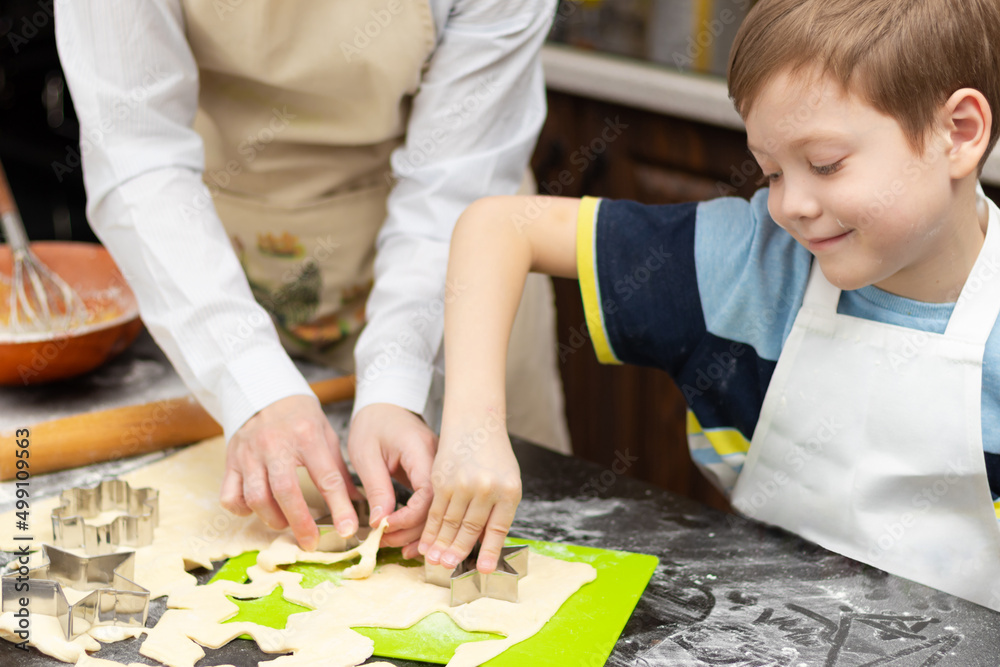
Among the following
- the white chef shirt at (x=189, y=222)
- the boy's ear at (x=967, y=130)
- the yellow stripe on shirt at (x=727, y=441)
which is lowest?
the yellow stripe on shirt at (x=727, y=441)

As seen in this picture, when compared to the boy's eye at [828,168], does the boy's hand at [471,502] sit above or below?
below

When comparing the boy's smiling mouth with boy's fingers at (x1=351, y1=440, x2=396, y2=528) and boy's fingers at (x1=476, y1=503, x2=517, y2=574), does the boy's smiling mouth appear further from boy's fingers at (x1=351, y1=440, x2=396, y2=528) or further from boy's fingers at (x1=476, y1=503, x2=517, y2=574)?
boy's fingers at (x1=351, y1=440, x2=396, y2=528)

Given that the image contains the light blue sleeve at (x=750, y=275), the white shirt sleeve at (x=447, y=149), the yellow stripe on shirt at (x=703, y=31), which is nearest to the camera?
the light blue sleeve at (x=750, y=275)

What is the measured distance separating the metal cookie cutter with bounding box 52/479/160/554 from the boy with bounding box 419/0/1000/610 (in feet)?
0.98

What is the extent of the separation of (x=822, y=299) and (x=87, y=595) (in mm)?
741

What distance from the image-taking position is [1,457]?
3.50 feet

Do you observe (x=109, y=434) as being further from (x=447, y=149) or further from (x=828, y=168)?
(x=828, y=168)

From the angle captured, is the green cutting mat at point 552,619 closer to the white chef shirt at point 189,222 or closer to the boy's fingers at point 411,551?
the boy's fingers at point 411,551

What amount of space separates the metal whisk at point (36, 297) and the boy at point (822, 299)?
63 cm

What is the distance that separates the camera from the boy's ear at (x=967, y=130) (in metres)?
0.84

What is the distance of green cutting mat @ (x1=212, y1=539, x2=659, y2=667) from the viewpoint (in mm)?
782

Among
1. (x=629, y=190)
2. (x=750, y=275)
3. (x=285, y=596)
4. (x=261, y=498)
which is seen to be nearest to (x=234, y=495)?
(x=261, y=498)

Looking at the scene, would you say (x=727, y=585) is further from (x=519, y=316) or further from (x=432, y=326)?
(x=519, y=316)

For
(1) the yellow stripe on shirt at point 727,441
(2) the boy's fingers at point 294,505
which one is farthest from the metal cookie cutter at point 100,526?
(1) the yellow stripe on shirt at point 727,441
